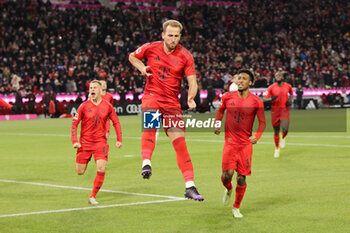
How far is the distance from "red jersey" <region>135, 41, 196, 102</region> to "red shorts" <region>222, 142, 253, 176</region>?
1751 mm

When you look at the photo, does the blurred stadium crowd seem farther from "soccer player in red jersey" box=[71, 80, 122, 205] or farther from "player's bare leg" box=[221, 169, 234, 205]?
"player's bare leg" box=[221, 169, 234, 205]

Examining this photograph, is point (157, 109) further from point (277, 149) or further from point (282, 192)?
point (277, 149)

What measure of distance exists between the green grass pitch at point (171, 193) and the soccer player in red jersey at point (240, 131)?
59cm

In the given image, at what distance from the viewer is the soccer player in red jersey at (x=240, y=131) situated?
10.7 meters

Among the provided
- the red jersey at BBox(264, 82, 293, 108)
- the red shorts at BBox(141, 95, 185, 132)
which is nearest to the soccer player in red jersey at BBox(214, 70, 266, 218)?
the red shorts at BBox(141, 95, 185, 132)

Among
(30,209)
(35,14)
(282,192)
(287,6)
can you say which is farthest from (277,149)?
(287,6)

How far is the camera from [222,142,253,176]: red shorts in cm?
1067

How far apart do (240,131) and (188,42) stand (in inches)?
1763

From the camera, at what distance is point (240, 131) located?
35.6ft

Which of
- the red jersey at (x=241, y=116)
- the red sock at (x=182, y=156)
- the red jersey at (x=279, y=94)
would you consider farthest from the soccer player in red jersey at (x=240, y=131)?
the red jersey at (x=279, y=94)

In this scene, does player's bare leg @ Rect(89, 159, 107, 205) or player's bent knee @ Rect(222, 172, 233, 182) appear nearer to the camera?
player's bent knee @ Rect(222, 172, 233, 182)

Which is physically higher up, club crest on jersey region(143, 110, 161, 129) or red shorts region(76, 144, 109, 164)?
club crest on jersey region(143, 110, 161, 129)

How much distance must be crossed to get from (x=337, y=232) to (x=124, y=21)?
46.5 metres

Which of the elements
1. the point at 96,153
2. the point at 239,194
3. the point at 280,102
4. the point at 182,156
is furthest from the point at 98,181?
the point at 280,102
